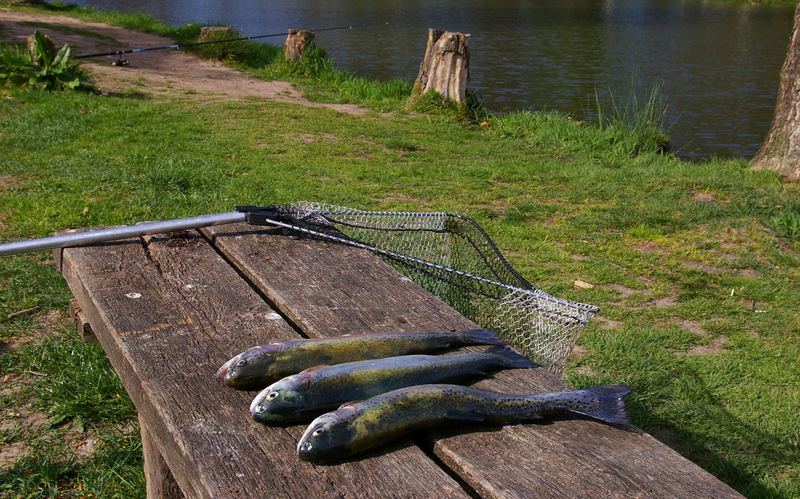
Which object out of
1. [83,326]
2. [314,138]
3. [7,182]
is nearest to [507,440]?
[83,326]

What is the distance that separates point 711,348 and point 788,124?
14.0 feet

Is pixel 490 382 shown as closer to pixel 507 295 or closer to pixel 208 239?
pixel 507 295

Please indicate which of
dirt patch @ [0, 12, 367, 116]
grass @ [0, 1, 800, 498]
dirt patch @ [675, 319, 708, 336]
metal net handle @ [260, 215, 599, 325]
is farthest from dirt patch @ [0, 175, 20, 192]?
dirt patch @ [675, 319, 708, 336]

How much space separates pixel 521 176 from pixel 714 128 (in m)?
6.70

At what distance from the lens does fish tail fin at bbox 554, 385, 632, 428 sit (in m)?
2.12

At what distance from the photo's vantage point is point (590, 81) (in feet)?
56.3

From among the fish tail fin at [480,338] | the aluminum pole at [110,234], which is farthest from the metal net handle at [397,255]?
Answer: the fish tail fin at [480,338]

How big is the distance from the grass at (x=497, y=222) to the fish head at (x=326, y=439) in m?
1.70

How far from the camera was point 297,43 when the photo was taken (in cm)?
1424

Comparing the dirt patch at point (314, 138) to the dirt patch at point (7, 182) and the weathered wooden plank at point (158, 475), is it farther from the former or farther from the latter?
the weathered wooden plank at point (158, 475)

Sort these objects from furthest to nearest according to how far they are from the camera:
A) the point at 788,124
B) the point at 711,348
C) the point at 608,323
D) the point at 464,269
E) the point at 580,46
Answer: the point at 580,46 → the point at 788,124 → the point at 608,323 → the point at 711,348 → the point at 464,269

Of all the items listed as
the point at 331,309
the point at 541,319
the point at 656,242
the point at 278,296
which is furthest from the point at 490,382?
the point at 656,242

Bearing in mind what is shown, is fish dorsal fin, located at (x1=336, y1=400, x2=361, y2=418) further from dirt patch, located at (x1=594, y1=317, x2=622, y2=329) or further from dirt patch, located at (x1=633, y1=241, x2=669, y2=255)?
dirt patch, located at (x1=633, y1=241, x2=669, y2=255)

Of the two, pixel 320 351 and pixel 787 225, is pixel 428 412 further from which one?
pixel 787 225
